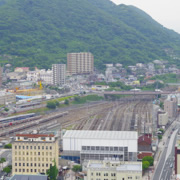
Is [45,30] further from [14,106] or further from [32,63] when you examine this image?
[14,106]

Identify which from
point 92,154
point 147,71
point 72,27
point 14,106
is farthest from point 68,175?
point 72,27

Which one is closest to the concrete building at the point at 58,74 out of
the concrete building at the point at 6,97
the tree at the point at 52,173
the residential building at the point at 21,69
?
the residential building at the point at 21,69

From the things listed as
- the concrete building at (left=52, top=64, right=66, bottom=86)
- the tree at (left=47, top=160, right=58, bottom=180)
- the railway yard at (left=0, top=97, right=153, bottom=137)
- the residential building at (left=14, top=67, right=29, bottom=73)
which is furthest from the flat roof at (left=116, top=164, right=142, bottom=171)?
the residential building at (left=14, top=67, right=29, bottom=73)

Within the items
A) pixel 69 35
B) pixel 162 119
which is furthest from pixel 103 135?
pixel 69 35

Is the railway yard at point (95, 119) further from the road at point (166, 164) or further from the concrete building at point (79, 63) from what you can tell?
the concrete building at point (79, 63)

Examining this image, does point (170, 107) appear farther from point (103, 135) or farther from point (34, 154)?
point (34, 154)

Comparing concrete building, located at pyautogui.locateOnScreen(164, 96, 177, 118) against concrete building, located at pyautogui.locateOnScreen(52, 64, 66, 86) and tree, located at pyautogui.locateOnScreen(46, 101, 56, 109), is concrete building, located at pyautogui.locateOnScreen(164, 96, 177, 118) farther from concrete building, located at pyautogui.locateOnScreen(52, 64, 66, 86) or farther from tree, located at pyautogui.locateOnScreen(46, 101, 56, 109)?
concrete building, located at pyautogui.locateOnScreen(52, 64, 66, 86)
